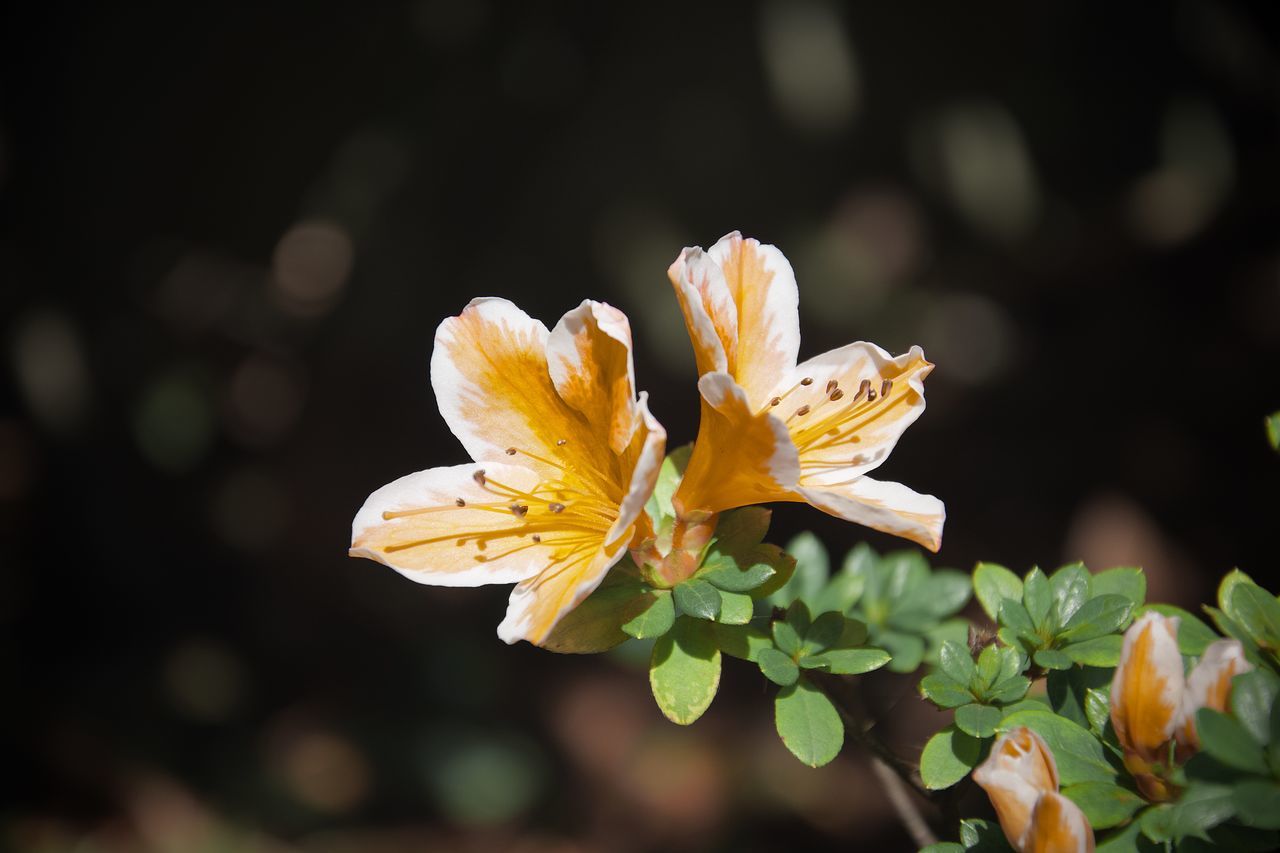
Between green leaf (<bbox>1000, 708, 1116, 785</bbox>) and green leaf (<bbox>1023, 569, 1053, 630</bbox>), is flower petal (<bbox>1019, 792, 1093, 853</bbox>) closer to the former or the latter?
green leaf (<bbox>1000, 708, 1116, 785</bbox>)

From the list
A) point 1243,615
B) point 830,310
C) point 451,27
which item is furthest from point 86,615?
point 1243,615

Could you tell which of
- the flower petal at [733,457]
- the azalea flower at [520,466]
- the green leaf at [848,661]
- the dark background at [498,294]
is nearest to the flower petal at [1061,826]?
the green leaf at [848,661]

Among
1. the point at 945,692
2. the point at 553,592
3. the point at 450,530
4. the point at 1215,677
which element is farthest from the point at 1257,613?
the point at 450,530

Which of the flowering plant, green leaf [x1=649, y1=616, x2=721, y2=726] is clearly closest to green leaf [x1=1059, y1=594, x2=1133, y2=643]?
the flowering plant

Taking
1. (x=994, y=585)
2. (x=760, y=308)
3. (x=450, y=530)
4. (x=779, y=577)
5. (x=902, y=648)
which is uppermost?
(x=760, y=308)

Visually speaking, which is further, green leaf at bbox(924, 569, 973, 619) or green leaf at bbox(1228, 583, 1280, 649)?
green leaf at bbox(924, 569, 973, 619)

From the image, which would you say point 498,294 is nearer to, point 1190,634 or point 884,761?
point 884,761

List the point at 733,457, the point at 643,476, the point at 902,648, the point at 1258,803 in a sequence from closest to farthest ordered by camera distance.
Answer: the point at 1258,803 < the point at 643,476 < the point at 733,457 < the point at 902,648

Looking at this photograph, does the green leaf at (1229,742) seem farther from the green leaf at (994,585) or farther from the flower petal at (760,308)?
the flower petal at (760,308)
